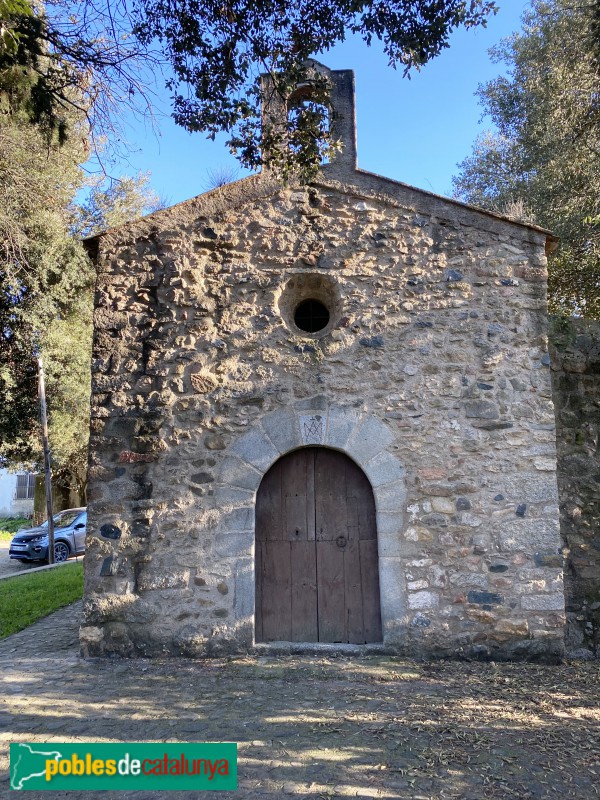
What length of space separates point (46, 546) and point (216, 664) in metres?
10.9

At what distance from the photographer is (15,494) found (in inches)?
1142

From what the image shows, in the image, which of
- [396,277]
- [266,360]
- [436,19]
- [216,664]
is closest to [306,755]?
[216,664]

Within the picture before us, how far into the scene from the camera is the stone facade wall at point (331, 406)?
5.12 metres

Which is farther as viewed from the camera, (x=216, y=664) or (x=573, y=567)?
(x=573, y=567)

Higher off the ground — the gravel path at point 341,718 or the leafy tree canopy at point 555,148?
the leafy tree canopy at point 555,148

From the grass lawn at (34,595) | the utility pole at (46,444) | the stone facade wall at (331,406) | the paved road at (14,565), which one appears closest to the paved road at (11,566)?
the paved road at (14,565)

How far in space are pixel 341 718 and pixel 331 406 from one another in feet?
8.41

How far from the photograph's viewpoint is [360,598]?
530 centimetres

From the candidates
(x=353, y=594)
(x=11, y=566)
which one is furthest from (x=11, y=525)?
(x=353, y=594)

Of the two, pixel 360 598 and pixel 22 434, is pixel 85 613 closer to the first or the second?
pixel 360 598

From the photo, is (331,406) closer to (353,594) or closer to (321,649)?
(353,594)

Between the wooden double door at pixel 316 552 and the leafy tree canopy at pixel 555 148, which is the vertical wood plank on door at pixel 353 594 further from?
the leafy tree canopy at pixel 555 148

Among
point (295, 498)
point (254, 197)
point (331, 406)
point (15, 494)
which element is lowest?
point (15, 494)

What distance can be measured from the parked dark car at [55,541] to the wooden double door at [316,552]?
9.77m
